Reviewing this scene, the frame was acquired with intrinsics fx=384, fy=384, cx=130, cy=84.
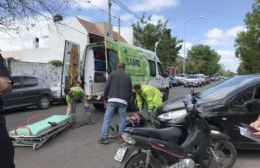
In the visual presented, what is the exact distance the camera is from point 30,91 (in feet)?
53.8

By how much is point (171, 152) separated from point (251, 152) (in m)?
2.98

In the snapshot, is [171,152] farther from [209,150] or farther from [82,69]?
[82,69]

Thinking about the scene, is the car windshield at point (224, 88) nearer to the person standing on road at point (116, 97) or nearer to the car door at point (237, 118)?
the car door at point (237, 118)

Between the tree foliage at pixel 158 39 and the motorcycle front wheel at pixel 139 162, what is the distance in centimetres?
4863

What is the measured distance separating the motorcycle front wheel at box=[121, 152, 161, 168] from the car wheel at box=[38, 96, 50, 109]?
12.6m

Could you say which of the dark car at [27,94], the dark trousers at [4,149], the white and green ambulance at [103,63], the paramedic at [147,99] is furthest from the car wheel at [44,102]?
the dark trousers at [4,149]

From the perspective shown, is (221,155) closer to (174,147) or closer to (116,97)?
(174,147)

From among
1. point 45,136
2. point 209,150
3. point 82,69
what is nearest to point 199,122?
point 209,150

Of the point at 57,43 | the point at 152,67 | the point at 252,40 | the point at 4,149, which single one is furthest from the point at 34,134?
the point at 252,40

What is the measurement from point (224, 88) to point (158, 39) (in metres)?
47.5

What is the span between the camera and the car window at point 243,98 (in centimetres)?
686

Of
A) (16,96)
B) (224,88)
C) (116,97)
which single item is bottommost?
(16,96)

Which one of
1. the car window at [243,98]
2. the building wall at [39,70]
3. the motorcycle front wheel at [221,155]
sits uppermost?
the building wall at [39,70]

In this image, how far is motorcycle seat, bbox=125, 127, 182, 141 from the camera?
4922mm
